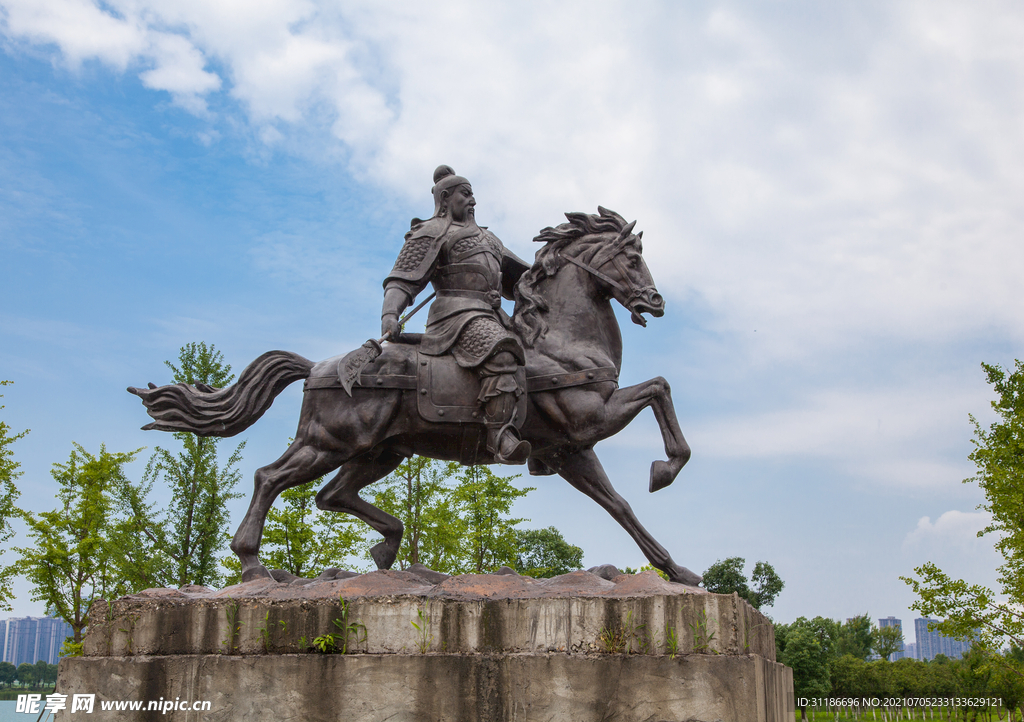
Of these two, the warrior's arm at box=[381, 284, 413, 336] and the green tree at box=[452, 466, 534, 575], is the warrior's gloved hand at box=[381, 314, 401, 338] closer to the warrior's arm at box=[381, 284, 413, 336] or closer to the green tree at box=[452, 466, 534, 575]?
the warrior's arm at box=[381, 284, 413, 336]

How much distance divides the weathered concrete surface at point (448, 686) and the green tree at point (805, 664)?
104 feet

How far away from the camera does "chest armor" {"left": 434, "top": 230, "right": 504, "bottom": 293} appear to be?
25.0 feet

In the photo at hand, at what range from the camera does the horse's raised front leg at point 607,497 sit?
23.0ft

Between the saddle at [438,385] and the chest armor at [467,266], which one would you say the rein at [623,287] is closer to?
the chest armor at [467,266]

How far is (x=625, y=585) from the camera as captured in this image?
5980 millimetres

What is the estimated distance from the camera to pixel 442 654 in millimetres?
5703

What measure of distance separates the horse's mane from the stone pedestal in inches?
91.8

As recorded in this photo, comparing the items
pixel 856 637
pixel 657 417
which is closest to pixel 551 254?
pixel 657 417

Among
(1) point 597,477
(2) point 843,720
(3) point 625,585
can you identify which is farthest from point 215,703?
(2) point 843,720

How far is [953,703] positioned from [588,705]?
36183 mm

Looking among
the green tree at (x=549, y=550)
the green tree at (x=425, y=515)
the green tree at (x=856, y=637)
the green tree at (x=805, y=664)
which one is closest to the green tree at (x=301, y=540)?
the green tree at (x=425, y=515)

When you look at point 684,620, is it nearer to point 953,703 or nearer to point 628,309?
point 628,309

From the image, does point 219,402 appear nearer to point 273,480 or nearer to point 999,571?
point 273,480

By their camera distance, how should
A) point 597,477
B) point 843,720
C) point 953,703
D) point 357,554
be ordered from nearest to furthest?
point 597,477, point 357,554, point 953,703, point 843,720
